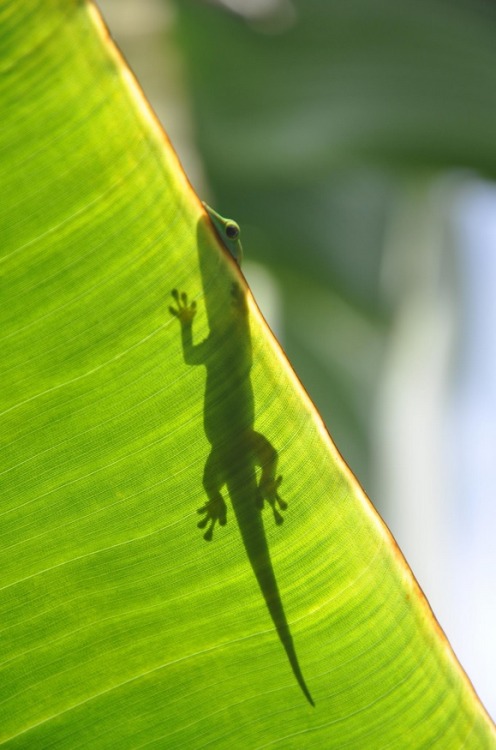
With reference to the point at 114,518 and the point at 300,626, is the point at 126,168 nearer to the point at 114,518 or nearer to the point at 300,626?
the point at 114,518

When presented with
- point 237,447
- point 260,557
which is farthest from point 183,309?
point 260,557

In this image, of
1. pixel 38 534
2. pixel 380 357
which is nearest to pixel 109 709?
pixel 38 534

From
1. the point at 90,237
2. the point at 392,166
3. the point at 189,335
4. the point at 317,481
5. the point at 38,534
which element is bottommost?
the point at 392,166

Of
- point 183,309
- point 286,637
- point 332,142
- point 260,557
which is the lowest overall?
point 332,142

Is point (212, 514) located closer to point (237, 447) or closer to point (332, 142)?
point (237, 447)

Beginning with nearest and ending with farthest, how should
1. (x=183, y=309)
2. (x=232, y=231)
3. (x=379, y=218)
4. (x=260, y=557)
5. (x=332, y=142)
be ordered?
1. (x=183, y=309)
2. (x=260, y=557)
3. (x=232, y=231)
4. (x=332, y=142)
5. (x=379, y=218)

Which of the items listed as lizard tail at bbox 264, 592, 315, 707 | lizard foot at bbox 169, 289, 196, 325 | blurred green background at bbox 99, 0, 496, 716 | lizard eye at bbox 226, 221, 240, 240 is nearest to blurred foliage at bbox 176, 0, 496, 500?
blurred green background at bbox 99, 0, 496, 716

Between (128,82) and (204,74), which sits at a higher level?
(128,82)

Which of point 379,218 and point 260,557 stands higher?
point 260,557
